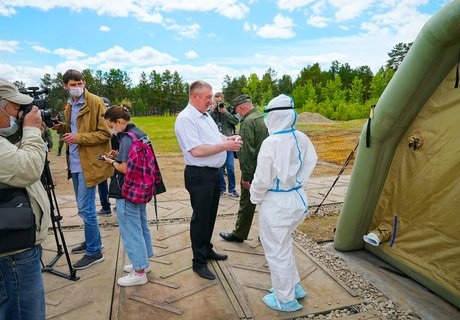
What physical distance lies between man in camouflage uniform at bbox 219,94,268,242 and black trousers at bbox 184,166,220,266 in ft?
2.39

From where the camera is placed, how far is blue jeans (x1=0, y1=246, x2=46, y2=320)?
5.93 ft

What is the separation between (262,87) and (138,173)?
57952 millimetres

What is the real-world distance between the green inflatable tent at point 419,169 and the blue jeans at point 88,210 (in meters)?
3.06

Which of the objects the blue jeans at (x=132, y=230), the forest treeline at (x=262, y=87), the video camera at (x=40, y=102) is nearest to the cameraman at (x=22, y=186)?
the video camera at (x=40, y=102)

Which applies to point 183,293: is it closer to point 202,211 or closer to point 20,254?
point 202,211

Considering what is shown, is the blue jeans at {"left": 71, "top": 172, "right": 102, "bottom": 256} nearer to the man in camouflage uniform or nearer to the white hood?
the man in camouflage uniform

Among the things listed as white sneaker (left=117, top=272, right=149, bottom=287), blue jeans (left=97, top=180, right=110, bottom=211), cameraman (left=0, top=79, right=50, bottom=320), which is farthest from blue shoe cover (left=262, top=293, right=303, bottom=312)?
blue jeans (left=97, top=180, right=110, bottom=211)

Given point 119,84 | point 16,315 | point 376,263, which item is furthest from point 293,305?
point 119,84

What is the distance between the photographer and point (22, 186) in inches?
71.1

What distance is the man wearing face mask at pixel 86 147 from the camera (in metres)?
3.51

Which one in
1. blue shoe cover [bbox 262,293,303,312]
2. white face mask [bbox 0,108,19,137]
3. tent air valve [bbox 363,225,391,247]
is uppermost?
white face mask [bbox 0,108,19,137]

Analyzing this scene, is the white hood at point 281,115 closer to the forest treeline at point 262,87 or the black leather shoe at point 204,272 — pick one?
the black leather shoe at point 204,272

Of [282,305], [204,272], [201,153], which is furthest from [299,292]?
[201,153]

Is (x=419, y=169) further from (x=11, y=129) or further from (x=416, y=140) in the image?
(x=11, y=129)
